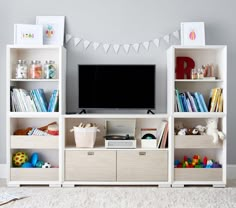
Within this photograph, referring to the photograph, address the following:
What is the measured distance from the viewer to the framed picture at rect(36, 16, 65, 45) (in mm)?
4074

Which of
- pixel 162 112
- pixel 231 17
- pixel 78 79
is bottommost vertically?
pixel 162 112

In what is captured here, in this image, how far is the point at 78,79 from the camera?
400 centimetres

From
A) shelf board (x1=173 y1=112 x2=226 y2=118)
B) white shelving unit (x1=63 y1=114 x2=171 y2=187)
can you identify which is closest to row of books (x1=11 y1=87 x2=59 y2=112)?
white shelving unit (x1=63 y1=114 x2=171 y2=187)

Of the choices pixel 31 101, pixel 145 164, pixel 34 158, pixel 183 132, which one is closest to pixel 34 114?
pixel 31 101

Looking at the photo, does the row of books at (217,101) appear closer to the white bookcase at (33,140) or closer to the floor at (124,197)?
the floor at (124,197)

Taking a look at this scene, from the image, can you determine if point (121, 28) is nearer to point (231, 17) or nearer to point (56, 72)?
point (56, 72)

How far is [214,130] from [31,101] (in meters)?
1.74

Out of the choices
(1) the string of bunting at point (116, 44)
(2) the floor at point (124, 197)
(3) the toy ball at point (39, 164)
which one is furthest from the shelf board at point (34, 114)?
(1) the string of bunting at point (116, 44)

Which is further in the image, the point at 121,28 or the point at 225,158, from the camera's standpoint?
the point at 121,28

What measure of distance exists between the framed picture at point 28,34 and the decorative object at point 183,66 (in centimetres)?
135

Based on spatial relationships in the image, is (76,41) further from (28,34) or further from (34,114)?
(34,114)

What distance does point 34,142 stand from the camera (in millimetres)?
3877

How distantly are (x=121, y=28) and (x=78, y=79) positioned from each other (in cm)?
68

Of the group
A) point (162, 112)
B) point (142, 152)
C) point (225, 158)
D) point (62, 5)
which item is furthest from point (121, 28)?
point (225, 158)
